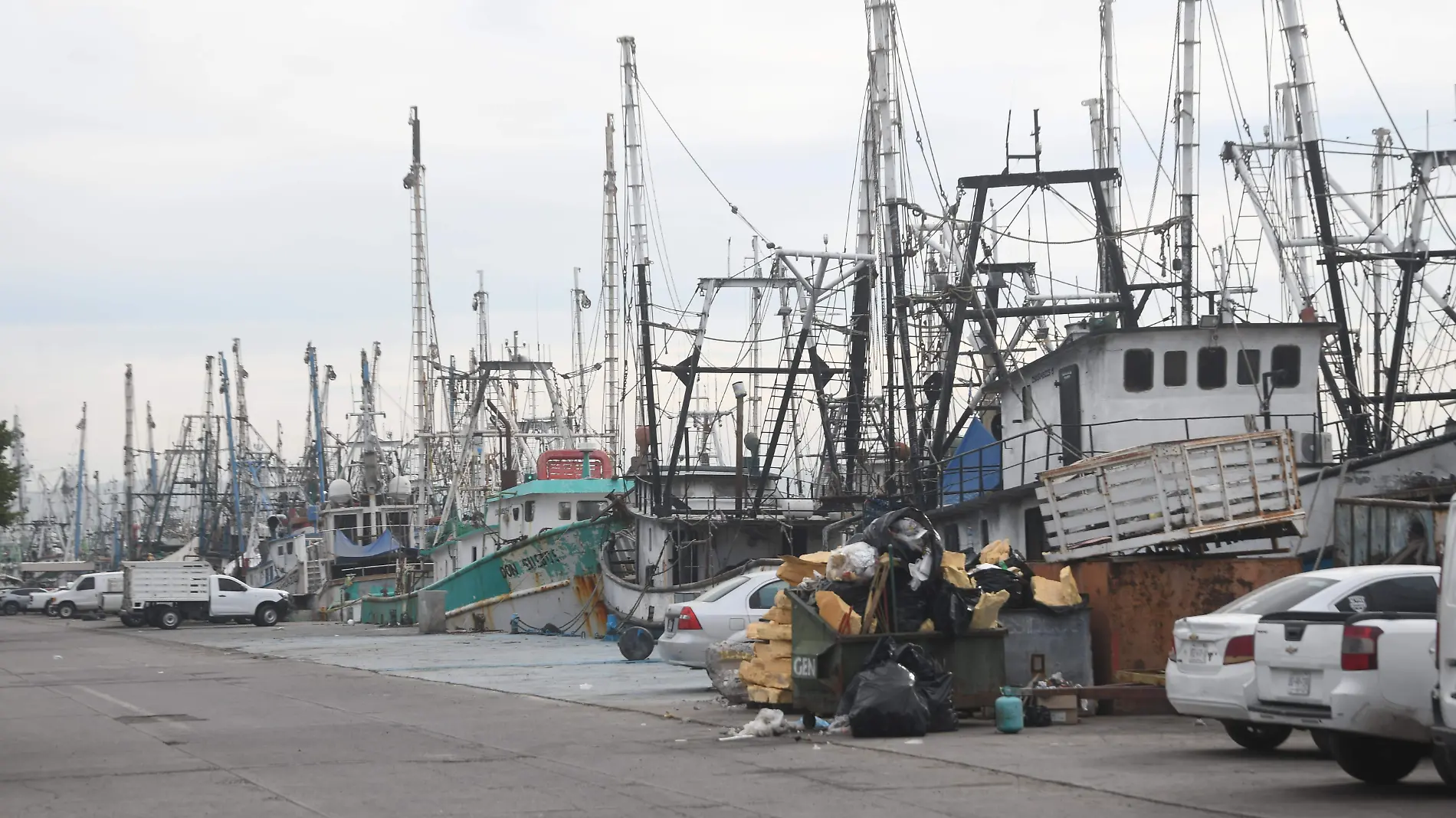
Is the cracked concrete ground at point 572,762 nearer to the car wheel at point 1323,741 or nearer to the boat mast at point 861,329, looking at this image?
the car wheel at point 1323,741

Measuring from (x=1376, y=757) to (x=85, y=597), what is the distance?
62.8m

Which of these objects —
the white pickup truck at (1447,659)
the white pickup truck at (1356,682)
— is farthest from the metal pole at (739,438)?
the white pickup truck at (1447,659)

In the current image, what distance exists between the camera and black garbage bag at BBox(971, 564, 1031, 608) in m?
15.1

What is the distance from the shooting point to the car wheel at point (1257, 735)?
38.9 ft

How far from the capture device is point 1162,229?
86.8 ft

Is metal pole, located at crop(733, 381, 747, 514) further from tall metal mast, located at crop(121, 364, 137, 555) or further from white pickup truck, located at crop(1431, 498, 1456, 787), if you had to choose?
tall metal mast, located at crop(121, 364, 137, 555)

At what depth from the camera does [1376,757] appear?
32.7 feet

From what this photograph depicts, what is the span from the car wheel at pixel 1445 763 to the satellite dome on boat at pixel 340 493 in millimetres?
61351

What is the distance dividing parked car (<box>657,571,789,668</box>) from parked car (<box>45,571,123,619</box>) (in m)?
46.6

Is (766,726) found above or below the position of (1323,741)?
below

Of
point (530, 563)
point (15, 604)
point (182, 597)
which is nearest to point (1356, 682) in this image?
point (530, 563)

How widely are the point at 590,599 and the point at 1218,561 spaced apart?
Answer: 2125 centimetres

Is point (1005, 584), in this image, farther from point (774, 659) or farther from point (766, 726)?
point (766, 726)

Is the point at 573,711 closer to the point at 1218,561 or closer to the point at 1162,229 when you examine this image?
the point at 1218,561
